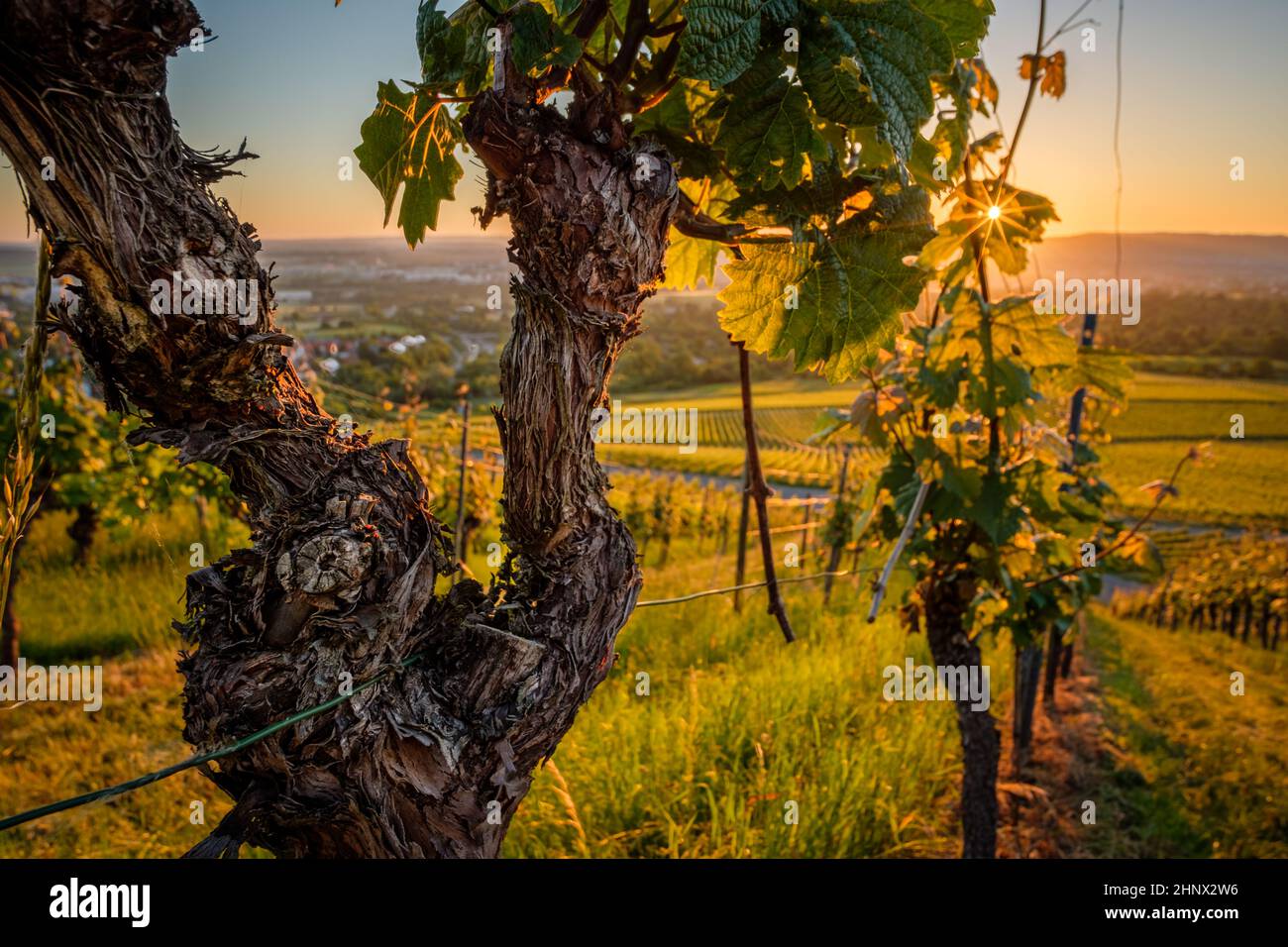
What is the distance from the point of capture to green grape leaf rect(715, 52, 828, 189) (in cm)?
112

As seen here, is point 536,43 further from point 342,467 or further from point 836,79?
point 342,467

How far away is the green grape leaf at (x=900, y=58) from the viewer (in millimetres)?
1032

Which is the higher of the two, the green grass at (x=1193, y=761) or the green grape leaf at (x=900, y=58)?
the green grape leaf at (x=900, y=58)

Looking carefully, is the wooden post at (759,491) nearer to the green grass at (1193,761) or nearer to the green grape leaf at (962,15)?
the green grape leaf at (962,15)

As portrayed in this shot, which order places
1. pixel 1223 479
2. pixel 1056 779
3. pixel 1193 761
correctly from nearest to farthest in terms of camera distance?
pixel 1056 779 → pixel 1193 761 → pixel 1223 479

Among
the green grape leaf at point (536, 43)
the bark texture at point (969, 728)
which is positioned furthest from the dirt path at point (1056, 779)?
the green grape leaf at point (536, 43)

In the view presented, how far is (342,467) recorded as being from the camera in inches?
47.7

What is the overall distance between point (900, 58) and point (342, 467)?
1035 millimetres

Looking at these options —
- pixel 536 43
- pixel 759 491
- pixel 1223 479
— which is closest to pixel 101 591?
pixel 759 491

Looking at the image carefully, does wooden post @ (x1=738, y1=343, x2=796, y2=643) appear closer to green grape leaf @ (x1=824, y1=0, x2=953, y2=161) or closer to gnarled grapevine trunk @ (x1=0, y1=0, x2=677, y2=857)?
gnarled grapevine trunk @ (x1=0, y1=0, x2=677, y2=857)

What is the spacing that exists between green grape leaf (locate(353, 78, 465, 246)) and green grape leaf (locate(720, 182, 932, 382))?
0.60m

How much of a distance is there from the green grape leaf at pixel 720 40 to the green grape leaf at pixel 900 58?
150 mm
